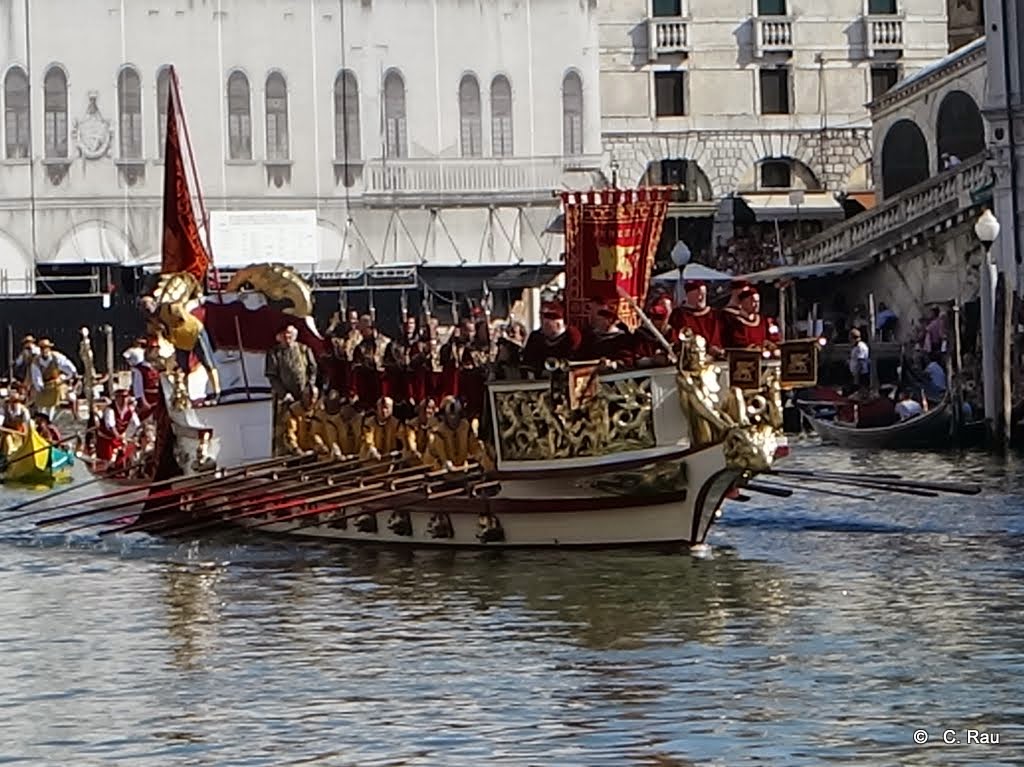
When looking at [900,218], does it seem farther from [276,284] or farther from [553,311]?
[553,311]

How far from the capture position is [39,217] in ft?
180

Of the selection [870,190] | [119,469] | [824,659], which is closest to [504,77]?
[870,190]

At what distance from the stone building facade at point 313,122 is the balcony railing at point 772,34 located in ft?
15.2

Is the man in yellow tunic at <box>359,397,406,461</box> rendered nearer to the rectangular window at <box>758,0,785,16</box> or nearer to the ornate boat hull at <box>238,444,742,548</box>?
the ornate boat hull at <box>238,444,742,548</box>

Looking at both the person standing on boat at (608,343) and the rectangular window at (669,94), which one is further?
the rectangular window at (669,94)

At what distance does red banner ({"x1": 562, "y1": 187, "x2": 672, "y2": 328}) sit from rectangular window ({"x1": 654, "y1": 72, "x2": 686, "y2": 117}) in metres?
39.2

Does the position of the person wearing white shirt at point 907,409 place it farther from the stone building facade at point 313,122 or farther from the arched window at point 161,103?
the arched window at point 161,103

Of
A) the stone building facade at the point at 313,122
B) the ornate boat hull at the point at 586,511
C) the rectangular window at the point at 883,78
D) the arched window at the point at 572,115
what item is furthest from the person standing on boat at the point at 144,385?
the rectangular window at the point at 883,78

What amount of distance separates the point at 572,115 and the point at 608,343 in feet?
120

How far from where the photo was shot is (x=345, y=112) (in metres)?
56.6

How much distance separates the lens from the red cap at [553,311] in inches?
882

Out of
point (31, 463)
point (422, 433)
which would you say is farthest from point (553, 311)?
point (31, 463)

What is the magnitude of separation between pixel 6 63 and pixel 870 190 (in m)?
19.4

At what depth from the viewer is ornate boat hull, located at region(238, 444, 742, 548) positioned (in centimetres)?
2202
